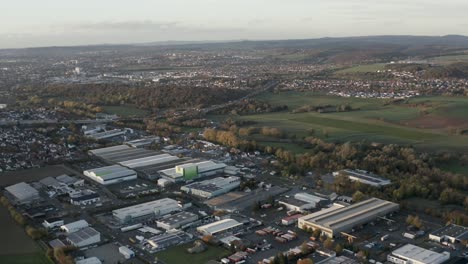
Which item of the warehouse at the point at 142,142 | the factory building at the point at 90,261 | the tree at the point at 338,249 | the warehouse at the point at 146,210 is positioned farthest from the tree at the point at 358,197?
the warehouse at the point at 142,142

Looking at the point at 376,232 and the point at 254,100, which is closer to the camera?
the point at 376,232

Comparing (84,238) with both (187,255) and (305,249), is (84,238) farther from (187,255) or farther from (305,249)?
(305,249)

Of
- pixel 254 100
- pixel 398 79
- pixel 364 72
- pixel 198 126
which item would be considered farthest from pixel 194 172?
pixel 364 72

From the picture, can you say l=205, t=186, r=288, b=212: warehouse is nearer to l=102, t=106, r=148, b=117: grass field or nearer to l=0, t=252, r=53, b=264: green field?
l=0, t=252, r=53, b=264: green field

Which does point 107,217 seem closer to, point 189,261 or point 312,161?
point 189,261

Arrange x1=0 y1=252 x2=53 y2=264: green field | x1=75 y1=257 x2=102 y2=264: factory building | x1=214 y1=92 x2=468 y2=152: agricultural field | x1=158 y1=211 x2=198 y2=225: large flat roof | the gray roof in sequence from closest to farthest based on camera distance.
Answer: x1=75 y1=257 x2=102 y2=264: factory building < x1=0 y1=252 x2=53 y2=264: green field < the gray roof < x1=158 y1=211 x2=198 y2=225: large flat roof < x1=214 y1=92 x2=468 y2=152: agricultural field

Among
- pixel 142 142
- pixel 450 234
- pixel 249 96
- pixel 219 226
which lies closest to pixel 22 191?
pixel 219 226

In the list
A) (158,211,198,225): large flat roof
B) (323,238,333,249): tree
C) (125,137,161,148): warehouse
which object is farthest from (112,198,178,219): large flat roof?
(125,137,161,148): warehouse
